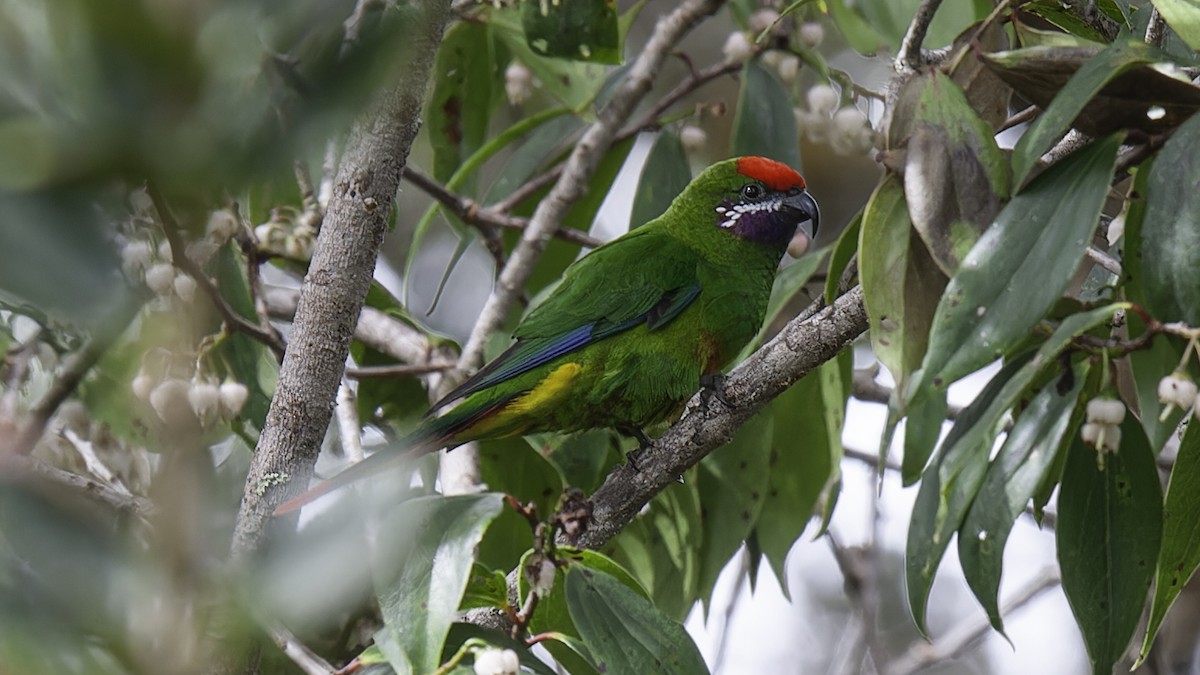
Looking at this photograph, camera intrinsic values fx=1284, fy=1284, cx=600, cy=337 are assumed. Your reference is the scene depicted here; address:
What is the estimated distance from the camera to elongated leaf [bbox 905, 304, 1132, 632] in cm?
188

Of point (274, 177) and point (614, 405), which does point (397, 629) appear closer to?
point (274, 177)

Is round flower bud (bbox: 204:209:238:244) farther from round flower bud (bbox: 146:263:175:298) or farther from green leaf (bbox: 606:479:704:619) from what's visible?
green leaf (bbox: 606:479:704:619)

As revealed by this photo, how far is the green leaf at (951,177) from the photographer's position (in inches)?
81.7

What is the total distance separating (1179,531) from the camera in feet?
7.54

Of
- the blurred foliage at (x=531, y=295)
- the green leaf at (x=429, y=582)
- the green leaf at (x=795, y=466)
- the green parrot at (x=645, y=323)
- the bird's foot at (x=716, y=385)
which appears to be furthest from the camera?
the green parrot at (x=645, y=323)

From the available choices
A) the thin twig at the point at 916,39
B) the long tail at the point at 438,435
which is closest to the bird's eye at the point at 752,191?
the long tail at the point at 438,435

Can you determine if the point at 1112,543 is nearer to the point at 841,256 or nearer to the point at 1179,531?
the point at 1179,531

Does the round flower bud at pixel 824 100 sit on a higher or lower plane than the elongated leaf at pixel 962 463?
higher

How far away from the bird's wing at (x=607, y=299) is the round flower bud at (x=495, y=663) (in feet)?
5.30

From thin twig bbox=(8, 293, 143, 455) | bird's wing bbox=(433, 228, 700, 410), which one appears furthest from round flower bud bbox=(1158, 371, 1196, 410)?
bird's wing bbox=(433, 228, 700, 410)

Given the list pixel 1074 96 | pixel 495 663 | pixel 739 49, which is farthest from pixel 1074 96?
pixel 739 49

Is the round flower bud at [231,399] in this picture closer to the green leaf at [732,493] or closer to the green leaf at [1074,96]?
the green leaf at [732,493]

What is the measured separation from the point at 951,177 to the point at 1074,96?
9.1 inches

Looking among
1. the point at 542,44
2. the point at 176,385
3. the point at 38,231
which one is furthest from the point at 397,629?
the point at 542,44
